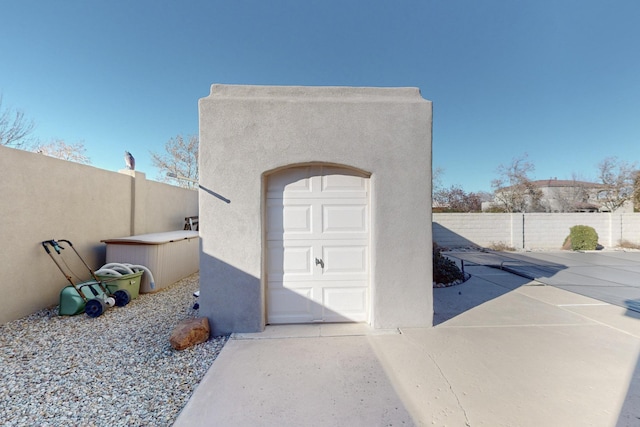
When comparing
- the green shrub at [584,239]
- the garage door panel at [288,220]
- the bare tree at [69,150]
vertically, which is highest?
the bare tree at [69,150]

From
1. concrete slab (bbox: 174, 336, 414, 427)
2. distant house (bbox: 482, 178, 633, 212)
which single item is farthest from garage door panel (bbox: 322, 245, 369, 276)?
distant house (bbox: 482, 178, 633, 212)

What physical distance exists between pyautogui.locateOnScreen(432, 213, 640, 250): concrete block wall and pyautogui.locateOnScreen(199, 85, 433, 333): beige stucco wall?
37.6 feet

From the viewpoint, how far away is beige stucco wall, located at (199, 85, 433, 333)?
12.9ft

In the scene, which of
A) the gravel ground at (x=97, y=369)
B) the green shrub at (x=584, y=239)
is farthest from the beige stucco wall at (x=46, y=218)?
the green shrub at (x=584, y=239)

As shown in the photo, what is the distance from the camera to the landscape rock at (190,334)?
3547 mm

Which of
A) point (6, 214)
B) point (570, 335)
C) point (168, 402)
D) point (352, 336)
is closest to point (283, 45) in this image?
point (6, 214)

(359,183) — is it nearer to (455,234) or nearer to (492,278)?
(492,278)

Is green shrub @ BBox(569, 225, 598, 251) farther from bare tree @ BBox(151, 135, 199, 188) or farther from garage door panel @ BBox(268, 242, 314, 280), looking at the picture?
bare tree @ BBox(151, 135, 199, 188)

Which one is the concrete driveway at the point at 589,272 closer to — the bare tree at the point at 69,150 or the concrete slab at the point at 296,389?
the concrete slab at the point at 296,389

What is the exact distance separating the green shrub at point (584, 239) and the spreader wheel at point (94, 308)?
2008 centimetres

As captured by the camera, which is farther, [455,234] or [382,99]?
[455,234]

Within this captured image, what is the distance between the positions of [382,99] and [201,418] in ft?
15.7

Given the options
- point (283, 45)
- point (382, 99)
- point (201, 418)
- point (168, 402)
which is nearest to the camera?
point (201, 418)

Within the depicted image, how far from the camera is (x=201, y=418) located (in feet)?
7.57
